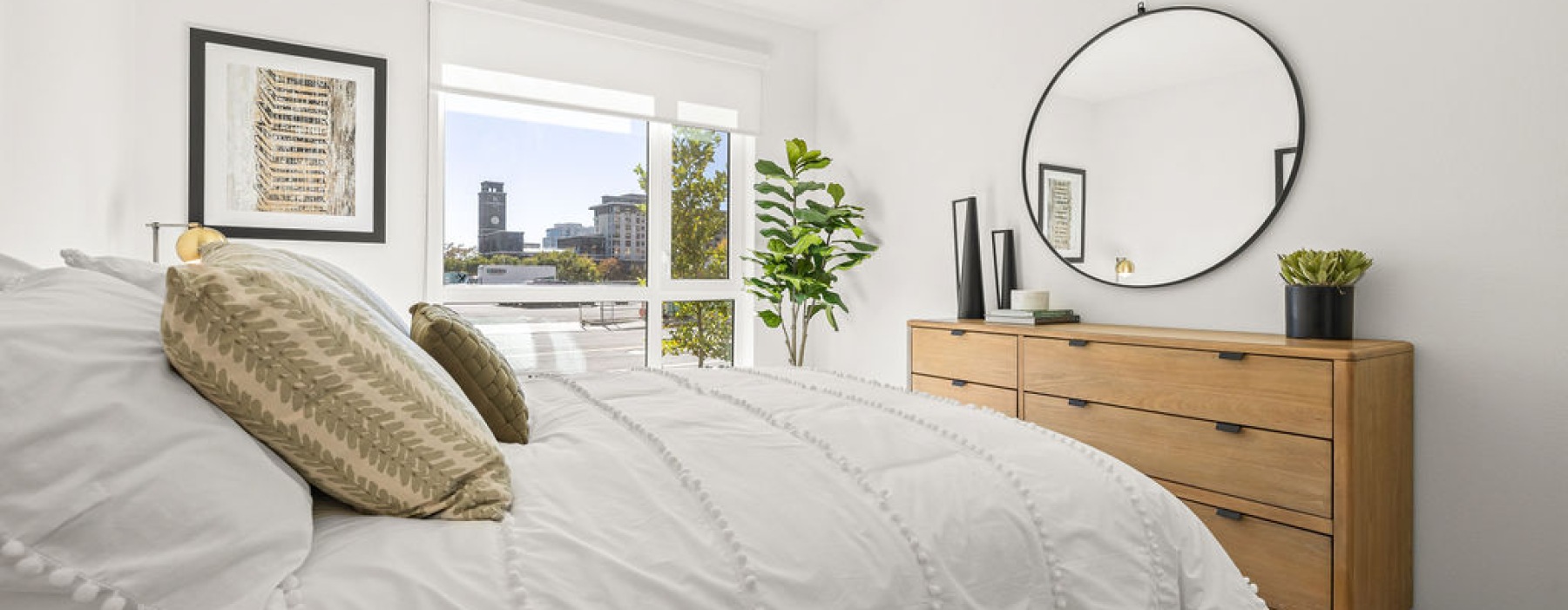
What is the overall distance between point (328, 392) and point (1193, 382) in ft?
6.95

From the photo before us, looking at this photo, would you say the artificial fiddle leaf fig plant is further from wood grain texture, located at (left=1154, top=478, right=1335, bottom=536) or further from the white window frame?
wood grain texture, located at (left=1154, top=478, right=1335, bottom=536)

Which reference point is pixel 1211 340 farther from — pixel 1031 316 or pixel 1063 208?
pixel 1063 208

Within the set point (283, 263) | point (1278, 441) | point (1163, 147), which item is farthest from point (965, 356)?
point (283, 263)

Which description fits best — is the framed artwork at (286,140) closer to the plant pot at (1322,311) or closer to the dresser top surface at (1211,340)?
the dresser top surface at (1211,340)

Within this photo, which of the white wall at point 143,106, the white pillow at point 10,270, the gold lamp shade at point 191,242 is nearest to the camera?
the white pillow at point 10,270

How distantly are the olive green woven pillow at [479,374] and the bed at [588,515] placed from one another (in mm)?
83

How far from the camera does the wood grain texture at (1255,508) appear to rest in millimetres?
1867

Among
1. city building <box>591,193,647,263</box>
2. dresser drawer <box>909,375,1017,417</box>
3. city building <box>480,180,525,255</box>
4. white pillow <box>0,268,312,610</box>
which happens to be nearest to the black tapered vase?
dresser drawer <box>909,375,1017,417</box>

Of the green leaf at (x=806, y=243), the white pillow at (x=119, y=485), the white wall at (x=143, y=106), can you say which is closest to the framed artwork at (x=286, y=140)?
the white wall at (x=143, y=106)

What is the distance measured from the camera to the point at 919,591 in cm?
90

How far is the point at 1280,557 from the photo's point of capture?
6.41 feet

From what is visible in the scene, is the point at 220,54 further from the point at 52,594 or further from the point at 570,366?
the point at 52,594

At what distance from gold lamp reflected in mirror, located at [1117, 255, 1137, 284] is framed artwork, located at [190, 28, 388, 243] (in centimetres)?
296

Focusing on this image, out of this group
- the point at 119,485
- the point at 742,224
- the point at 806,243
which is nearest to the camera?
the point at 119,485
